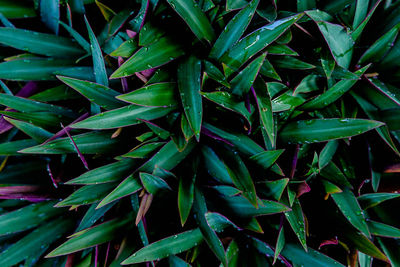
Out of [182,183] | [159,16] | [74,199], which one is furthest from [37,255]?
[159,16]

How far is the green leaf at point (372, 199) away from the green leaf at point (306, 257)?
A: 17 centimetres

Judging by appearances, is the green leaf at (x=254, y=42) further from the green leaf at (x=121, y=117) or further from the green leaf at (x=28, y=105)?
the green leaf at (x=28, y=105)

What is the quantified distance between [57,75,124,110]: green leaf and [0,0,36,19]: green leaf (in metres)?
0.36

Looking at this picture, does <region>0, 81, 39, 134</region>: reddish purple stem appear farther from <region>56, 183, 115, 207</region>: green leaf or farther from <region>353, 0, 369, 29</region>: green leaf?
<region>353, 0, 369, 29</region>: green leaf

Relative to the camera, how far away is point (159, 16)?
0.88 metres

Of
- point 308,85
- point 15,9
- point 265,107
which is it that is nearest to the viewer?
point 265,107

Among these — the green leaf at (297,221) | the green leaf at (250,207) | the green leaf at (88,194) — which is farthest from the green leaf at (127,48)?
the green leaf at (297,221)

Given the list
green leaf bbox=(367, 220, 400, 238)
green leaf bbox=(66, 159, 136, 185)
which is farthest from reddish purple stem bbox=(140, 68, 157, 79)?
green leaf bbox=(367, 220, 400, 238)

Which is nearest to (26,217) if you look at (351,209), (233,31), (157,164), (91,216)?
(91,216)

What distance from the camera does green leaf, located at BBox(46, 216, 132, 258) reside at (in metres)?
0.80

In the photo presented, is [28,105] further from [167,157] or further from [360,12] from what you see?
[360,12]

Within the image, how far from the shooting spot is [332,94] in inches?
33.3

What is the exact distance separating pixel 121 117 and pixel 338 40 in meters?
0.55

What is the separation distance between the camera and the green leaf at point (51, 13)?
3.11 feet
